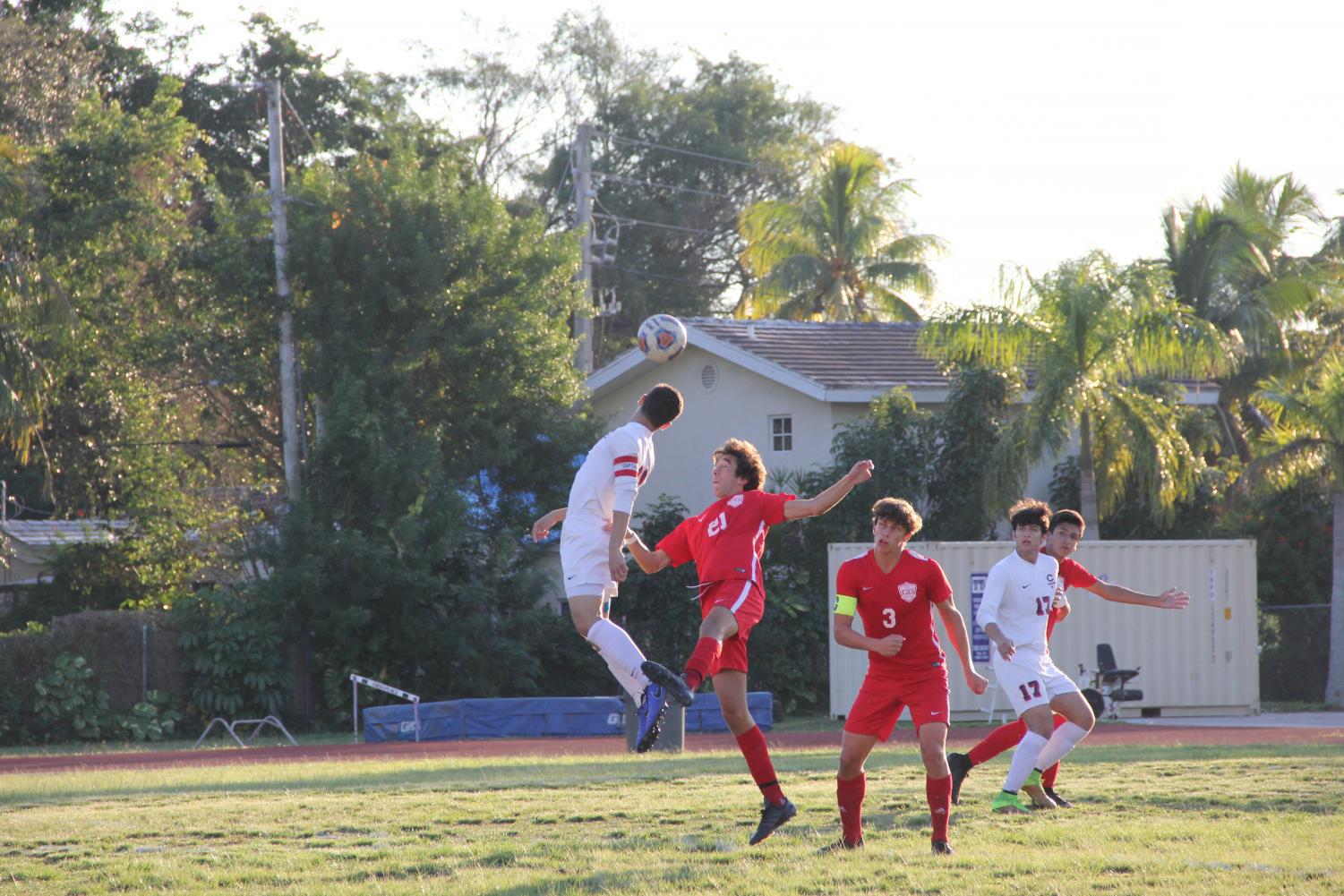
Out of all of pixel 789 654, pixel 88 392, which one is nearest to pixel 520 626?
pixel 789 654

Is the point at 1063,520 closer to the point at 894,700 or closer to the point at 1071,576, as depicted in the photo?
the point at 1071,576

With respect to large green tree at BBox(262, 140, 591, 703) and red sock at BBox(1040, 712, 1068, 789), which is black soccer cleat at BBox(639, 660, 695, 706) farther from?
large green tree at BBox(262, 140, 591, 703)

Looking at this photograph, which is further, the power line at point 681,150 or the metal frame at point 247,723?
the power line at point 681,150

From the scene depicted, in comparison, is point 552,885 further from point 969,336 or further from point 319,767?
point 969,336

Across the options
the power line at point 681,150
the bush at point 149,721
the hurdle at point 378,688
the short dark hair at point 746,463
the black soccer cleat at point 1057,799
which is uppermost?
the power line at point 681,150

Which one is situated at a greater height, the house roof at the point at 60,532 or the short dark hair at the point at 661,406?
the short dark hair at the point at 661,406

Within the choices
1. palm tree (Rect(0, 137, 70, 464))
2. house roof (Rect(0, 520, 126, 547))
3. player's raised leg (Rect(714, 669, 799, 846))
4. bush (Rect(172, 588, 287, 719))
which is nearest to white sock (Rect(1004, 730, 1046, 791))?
player's raised leg (Rect(714, 669, 799, 846))

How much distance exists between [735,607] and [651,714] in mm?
719

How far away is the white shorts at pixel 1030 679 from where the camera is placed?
945 cm

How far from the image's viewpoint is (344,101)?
1494 inches

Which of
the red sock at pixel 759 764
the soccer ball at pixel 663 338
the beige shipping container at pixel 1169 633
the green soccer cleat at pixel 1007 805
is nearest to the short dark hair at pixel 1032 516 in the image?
the green soccer cleat at pixel 1007 805

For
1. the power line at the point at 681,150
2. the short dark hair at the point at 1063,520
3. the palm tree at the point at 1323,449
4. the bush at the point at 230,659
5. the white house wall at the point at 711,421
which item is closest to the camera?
the short dark hair at the point at 1063,520

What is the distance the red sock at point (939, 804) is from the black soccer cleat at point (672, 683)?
1.26 metres

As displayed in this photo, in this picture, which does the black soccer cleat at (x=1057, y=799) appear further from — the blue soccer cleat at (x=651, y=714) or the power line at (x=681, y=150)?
the power line at (x=681, y=150)
